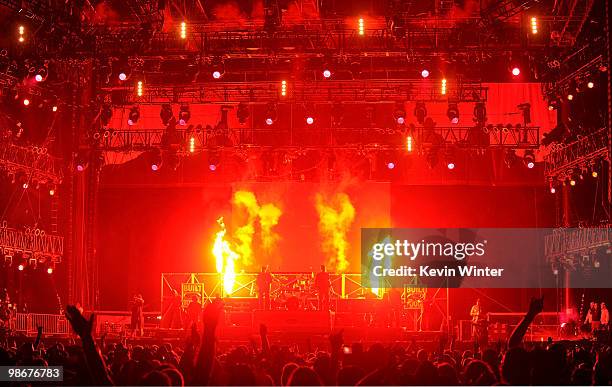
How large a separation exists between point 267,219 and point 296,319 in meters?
5.55

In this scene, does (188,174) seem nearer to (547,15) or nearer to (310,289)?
(310,289)

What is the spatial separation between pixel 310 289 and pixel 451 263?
547cm

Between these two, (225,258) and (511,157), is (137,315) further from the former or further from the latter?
(511,157)

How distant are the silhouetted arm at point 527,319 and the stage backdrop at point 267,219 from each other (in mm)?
18307

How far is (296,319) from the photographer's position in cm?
2119

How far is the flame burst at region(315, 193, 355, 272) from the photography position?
2572 centimetres

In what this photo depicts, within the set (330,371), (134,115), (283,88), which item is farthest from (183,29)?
(330,371)

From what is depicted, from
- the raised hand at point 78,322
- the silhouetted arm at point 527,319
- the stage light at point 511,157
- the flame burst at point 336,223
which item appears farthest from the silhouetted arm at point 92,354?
the flame burst at point 336,223

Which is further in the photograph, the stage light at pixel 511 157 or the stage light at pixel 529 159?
the stage light at pixel 511 157

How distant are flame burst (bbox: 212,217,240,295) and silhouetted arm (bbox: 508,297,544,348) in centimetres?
1831

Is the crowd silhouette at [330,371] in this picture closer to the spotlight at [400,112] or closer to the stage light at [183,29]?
the stage light at [183,29]

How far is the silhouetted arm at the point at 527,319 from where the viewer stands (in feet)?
22.6

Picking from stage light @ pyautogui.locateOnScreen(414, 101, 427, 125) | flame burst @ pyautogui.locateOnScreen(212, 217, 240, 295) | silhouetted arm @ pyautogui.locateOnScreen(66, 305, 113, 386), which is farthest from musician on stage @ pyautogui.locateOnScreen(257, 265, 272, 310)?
silhouetted arm @ pyautogui.locateOnScreen(66, 305, 113, 386)

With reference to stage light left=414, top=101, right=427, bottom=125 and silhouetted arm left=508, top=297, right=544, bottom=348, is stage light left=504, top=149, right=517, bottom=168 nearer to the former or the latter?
stage light left=414, top=101, right=427, bottom=125
